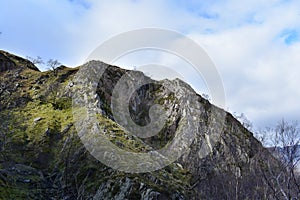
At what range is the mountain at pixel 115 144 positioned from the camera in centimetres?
4112

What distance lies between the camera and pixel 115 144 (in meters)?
48.5

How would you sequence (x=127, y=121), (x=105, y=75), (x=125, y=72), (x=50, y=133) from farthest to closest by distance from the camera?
(x=125, y=72), (x=105, y=75), (x=127, y=121), (x=50, y=133)

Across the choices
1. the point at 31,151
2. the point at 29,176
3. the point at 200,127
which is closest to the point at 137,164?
the point at 29,176

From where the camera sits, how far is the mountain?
4112cm

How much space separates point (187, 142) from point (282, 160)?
51.4 m

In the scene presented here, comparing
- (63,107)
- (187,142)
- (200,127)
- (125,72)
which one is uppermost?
(125,72)

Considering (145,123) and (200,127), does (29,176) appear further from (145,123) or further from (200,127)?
(200,127)

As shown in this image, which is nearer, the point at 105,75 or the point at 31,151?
the point at 31,151

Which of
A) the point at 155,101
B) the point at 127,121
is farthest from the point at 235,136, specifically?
the point at 127,121

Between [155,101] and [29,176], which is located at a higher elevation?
[155,101]

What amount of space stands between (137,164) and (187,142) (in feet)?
148

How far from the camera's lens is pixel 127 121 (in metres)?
78.9

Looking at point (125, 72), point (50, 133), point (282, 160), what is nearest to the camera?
point (282, 160)

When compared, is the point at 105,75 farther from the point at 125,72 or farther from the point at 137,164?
the point at 137,164
